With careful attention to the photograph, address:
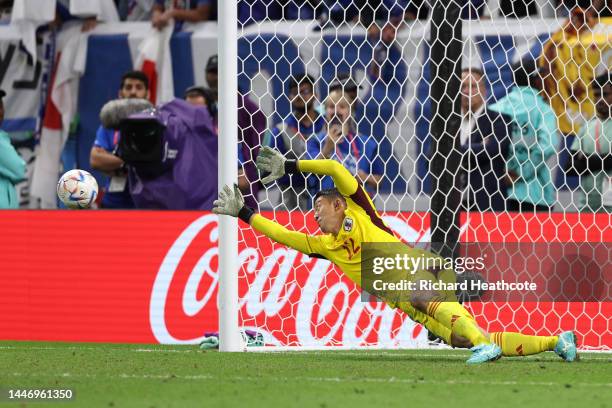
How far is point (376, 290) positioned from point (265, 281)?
6.31ft

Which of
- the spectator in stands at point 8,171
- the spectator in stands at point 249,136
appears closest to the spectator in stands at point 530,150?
the spectator in stands at point 249,136

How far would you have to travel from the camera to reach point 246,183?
10.9 metres

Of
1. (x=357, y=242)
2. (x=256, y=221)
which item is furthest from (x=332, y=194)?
(x=256, y=221)

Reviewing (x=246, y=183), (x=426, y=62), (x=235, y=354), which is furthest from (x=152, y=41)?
(x=235, y=354)

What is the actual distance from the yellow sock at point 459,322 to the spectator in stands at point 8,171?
16.0 ft

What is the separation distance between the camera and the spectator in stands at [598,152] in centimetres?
1148

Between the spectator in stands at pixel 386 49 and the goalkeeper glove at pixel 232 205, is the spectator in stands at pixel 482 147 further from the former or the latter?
the goalkeeper glove at pixel 232 205

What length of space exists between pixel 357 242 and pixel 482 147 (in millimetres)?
2693

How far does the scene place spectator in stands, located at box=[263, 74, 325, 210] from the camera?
11.5 metres

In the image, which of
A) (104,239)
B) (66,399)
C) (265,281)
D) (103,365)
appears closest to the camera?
(66,399)

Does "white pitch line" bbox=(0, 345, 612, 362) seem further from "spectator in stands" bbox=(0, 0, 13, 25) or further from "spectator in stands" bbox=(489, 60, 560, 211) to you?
"spectator in stands" bbox=(0, 0, 13, 25)

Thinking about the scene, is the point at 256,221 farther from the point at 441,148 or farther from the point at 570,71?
the point at 570,71

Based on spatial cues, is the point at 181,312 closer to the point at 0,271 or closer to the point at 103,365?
the point at 0,271

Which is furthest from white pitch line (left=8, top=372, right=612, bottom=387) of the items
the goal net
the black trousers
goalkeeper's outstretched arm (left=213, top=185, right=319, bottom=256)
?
the black trousers
